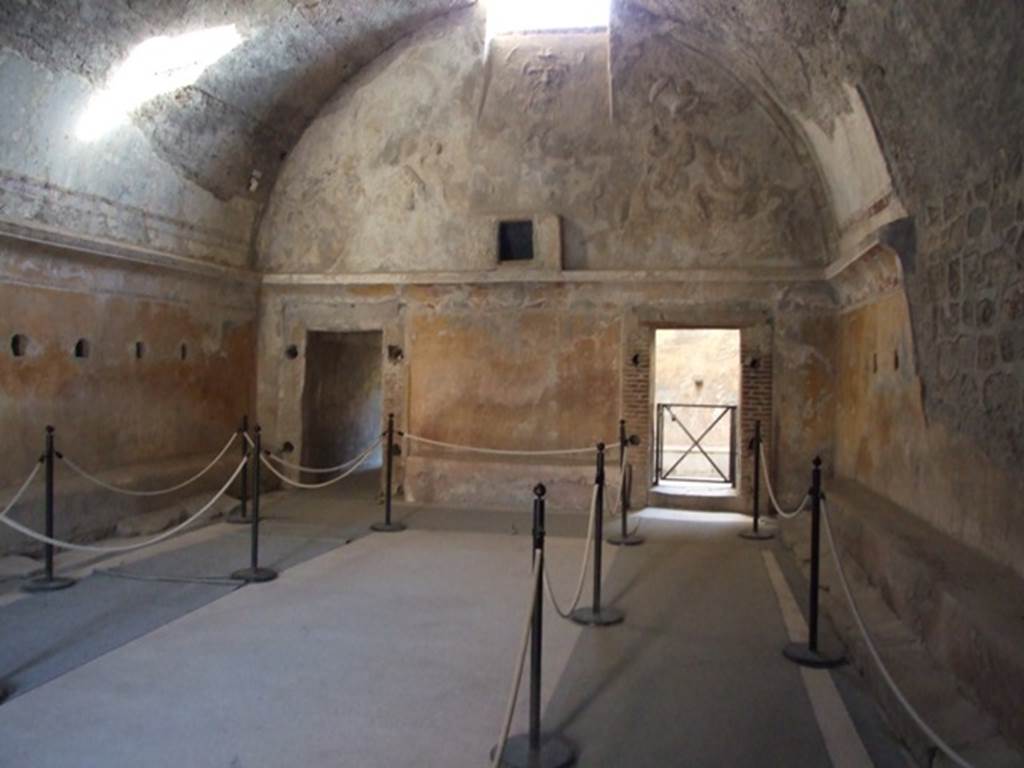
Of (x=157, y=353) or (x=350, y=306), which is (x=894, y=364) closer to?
(x=350, y=306)

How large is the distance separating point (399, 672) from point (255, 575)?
2.43 m

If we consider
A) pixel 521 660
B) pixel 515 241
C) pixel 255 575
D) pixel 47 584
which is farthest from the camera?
pixel 515 241

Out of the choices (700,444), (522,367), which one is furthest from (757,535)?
(700,444)

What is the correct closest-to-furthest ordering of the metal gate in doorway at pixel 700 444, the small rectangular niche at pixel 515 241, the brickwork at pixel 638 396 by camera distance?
the brickwork at pixel 638 396
the small rectangular niche at pixel 515 241
the metal gate in doorway at pixel 700 444

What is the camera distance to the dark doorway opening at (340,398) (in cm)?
1163

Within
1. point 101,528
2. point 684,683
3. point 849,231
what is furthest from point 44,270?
point 849,231

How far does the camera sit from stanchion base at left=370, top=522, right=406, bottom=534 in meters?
8.91

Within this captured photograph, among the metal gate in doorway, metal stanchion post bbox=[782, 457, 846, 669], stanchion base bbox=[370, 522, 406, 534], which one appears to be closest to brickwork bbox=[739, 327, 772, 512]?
stanchion base bbox=[370, 522, 406, 534]

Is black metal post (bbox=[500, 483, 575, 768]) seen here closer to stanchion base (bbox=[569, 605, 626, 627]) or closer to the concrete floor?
the concrete floor

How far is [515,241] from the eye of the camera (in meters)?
10.8

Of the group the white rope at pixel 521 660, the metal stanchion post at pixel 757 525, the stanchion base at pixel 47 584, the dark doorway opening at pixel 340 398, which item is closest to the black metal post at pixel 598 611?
the white rope at pixel 521 660

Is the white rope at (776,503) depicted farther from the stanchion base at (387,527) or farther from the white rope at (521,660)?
the stanchion base at (387,527)

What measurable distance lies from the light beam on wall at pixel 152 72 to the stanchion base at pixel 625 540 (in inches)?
253

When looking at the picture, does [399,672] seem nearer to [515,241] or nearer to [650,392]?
[650,392]
